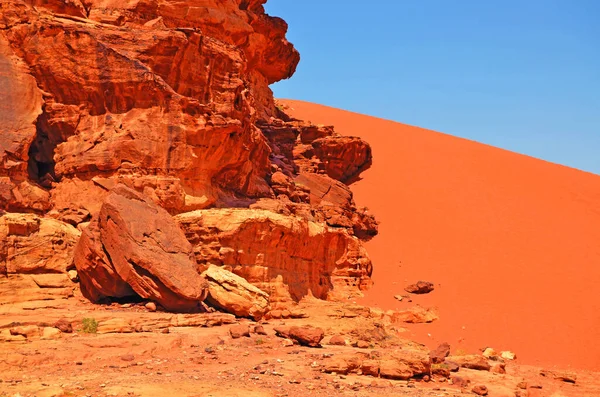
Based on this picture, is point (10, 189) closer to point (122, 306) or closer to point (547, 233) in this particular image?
point (122, 306)

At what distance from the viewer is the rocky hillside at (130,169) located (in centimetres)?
1319

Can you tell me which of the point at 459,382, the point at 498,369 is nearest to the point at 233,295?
the point at 459,382

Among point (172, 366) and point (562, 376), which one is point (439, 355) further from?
point (172, 366)

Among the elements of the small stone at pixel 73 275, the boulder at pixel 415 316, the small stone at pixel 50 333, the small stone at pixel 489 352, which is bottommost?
the small stone at pixel 50 333

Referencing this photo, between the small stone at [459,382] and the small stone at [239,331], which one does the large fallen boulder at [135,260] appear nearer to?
the small stone at [239,331]

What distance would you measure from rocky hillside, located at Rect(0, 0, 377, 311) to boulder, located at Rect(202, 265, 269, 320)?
414 millimetres

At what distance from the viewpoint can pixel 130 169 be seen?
15328 mm

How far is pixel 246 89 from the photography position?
64.6ft

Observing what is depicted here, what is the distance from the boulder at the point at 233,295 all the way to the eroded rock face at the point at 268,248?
0.61m

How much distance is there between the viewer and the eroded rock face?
15.0 m

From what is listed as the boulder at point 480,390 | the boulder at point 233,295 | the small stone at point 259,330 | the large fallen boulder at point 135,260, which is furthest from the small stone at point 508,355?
the large fallen boulder at point 135,260

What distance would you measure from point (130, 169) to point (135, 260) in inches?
128

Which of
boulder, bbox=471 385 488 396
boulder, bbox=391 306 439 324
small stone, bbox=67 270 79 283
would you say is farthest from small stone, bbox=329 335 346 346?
boulder, bbox=391 306 439 324

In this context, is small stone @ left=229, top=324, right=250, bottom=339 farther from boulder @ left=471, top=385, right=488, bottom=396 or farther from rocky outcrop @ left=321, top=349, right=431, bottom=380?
boulder @ left=471, top=385, right=488, bottom=396
